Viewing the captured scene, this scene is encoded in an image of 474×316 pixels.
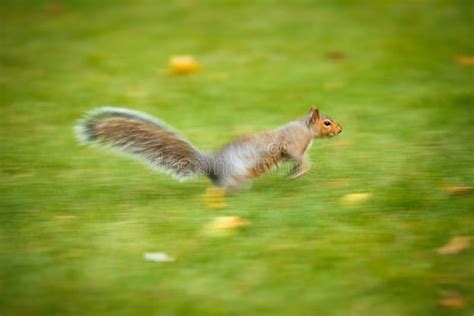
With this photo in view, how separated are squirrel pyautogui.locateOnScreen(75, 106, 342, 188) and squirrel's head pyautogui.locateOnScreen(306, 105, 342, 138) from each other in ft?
0.98

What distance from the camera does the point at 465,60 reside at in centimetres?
572

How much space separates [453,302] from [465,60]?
3758 mm

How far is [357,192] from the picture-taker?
348 cm

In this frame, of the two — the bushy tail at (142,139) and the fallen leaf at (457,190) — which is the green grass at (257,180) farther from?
the bushy tail at (142,139)

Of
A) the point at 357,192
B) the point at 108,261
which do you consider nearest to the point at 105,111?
the point at 108,261

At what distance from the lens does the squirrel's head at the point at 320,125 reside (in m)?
3.74

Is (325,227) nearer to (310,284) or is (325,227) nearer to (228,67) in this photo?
(310,284)

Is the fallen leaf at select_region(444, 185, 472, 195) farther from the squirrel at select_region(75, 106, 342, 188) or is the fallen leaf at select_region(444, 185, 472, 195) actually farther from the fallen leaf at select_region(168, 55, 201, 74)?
the fallen leaf at select_region(168, 55, 201, 74)

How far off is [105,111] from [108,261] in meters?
0.87

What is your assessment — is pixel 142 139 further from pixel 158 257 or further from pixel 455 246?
pixel 455 246

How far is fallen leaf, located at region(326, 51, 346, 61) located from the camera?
6.02m

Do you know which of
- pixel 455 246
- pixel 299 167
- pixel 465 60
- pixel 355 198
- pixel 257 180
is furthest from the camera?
→ pixel 465 60

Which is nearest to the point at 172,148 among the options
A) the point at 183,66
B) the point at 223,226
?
the point at 223,226

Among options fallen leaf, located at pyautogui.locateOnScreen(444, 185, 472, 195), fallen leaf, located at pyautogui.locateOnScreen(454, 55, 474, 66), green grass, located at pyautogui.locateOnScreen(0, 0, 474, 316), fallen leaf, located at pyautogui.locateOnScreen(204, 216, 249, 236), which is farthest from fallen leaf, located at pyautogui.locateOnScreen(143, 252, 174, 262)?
fallen leaf, located at pyautogui.locateOnScreen(454, 55, 474, 66)
